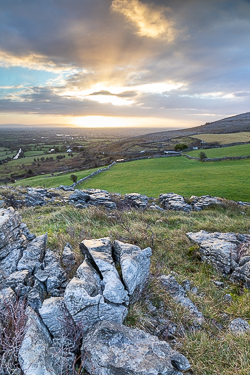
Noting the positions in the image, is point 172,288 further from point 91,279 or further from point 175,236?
point 175,236

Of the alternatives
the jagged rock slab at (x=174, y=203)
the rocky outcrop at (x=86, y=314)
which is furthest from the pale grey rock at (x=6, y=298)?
the jagged rock slab at (x=174, y=203)

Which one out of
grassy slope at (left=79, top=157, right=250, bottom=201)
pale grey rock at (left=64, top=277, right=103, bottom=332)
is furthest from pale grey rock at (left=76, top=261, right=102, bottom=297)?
grassy slope at (left=79, top=157, right=250, bottom=201)

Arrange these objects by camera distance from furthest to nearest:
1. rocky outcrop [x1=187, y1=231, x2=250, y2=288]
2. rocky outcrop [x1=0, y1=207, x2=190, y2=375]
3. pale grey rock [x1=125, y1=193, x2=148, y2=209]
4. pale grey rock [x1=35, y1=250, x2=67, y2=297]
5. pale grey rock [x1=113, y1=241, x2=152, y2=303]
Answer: pale grey rock [x1=125, y1=193, x2=148, y2=209], rocky outcrop [x1=187, y1=231, x2=250, y2=288], pale grey rock [x1=35, y1=250, x2=67, y2=297], pale grey rock [x1=113, y1=241, x2=152, y2=303], rocky outcrop [x1=0, y1=207, x2=190, y2=375]

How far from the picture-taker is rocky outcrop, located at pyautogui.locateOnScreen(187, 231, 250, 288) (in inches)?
220

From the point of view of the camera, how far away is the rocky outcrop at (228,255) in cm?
559

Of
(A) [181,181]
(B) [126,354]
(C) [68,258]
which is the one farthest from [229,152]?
(B) [126,354]

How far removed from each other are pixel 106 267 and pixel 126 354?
152cm

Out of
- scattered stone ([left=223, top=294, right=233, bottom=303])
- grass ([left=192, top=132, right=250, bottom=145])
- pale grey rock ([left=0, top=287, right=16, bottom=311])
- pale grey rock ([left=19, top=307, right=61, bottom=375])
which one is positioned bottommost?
scattered stone ([left=223, top=294, right=233, bottom=303])

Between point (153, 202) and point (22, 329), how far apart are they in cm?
1611

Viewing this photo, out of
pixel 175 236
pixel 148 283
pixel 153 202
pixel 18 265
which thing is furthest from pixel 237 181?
pixel 18 265

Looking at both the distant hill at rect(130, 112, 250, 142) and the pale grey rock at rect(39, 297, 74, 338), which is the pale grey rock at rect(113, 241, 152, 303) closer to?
the pale grey rock at rect(39, 297, 74, 338)

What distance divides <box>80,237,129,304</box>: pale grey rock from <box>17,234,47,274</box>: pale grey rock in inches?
43.2

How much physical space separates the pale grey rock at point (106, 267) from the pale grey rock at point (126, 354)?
16.7 inches

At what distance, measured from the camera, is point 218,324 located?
4074mm
